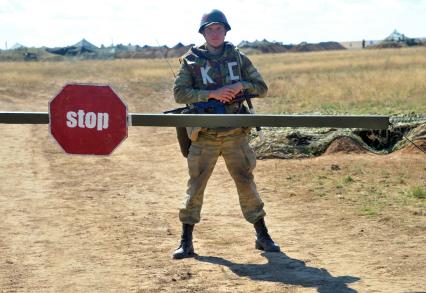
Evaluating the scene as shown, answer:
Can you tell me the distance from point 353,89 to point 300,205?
16706 millimetres

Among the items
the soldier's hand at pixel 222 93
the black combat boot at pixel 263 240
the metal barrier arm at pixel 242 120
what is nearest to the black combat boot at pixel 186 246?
the black combat boot at pixel 263 240

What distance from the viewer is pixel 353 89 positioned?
24969 millimetres

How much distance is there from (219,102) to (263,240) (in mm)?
1210

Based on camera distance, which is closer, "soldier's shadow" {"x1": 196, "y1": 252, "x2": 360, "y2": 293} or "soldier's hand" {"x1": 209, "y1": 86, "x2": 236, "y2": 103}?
"soldier's shadow" {"x1": 196, "y1": 252, "x2": 360, "y2": 293}

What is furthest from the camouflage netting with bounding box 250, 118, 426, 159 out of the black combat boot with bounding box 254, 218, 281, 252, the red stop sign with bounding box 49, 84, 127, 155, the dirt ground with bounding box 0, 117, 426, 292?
the red stop sign with bounding box 49, 84, 127, 155

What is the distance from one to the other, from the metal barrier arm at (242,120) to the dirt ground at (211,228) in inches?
46.7

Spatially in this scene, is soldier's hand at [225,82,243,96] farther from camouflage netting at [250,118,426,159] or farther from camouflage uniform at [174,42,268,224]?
camouflage netting at [250,118,426,159]

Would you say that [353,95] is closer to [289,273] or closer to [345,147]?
[345,147]

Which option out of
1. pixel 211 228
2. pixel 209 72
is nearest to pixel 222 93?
pixel 209 72

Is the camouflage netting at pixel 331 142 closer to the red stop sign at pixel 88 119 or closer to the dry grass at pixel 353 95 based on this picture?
the dry grass at pixel 353 95

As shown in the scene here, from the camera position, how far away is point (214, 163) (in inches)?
254

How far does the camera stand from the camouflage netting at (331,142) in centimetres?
1191

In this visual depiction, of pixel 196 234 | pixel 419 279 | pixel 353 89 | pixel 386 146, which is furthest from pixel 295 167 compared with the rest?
pixel 353 89

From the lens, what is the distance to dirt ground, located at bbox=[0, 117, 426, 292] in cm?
581
